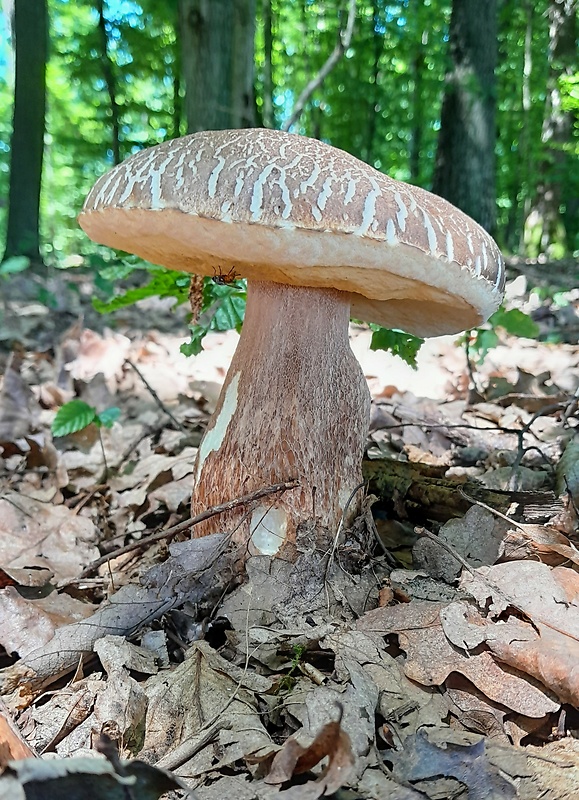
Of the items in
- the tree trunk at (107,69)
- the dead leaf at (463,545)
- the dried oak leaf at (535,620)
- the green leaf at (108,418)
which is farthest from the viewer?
the tree trunk at (107,69)

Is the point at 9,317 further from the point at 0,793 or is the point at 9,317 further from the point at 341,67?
the point at 341,67

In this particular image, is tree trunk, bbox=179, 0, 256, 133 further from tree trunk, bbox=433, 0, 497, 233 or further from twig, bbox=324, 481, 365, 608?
twig, bbox=324, 481, 365, 608

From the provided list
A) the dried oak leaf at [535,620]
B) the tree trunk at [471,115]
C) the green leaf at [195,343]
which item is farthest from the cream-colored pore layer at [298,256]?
the tree trunk at [471,115]

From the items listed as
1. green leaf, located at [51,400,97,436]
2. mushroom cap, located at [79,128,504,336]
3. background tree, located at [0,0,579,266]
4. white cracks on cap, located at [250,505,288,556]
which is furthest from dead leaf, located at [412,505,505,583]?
background tree, located at [0,0,579,266]

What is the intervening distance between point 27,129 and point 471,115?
21.0ft

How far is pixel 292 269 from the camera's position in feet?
5.57

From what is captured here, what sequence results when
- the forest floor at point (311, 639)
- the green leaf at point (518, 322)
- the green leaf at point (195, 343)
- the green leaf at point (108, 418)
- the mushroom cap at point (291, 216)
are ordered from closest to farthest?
1. the forest floor at point (311, 639)
2. the mushroom cap at point (291, 216)
3. the green leaf at point (195, 343)
4. the green leaf at point (108, 418)
5. the green leaf at point (518, 322)

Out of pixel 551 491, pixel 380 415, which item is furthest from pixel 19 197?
pixel 551 491

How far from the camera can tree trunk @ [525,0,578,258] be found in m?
11.4

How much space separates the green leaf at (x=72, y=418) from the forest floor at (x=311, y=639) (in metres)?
0.31

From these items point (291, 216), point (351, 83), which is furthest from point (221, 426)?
point (351, 83)

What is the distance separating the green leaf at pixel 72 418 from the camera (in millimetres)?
2695

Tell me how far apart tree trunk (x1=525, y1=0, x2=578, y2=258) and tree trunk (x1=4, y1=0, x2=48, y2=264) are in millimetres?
8474

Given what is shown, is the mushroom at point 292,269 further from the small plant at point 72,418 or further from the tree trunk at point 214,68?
the tree trunk at point 214,68
